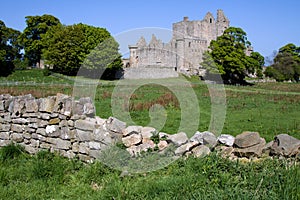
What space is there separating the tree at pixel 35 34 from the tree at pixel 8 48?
3099mm

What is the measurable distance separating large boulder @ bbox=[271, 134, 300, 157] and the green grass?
581 mm

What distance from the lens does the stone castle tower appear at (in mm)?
63812

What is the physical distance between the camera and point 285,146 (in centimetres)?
662

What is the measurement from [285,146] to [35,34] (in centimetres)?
7093

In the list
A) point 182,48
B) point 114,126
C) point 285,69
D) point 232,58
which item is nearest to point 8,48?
point 182,48

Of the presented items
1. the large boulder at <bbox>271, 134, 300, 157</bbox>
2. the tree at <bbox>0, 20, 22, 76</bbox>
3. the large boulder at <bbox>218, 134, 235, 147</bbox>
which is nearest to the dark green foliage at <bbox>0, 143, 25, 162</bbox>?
the large boulder at <bbox>218, 134, 235, 147</bbox>

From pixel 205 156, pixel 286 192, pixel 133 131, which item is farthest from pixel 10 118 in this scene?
pixel 286 192

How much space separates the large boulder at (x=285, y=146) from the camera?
6.56m

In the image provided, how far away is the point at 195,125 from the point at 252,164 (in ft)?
19.6

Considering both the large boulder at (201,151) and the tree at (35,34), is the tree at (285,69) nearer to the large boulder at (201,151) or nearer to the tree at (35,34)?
the tree at (35,34)

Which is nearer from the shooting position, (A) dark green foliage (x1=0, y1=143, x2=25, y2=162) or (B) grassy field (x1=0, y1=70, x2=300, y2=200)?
(B) grassy field (x1=0, y1=70, x2=300, y2=200)

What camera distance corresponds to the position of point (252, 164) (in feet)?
20.1

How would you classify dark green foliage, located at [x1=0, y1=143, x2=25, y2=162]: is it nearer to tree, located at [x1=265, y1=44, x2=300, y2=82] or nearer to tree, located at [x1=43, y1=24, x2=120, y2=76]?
tree, located at [x1=43, y1=24, x2=120, y2=76]

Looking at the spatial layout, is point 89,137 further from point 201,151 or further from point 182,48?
point 182,48
